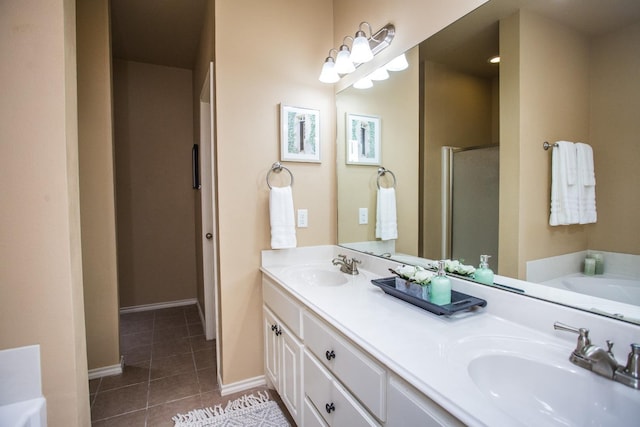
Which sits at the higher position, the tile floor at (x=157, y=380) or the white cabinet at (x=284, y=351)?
the white cabinet at (x=284, y=351)

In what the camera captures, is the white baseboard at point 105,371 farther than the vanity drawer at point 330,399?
Yes

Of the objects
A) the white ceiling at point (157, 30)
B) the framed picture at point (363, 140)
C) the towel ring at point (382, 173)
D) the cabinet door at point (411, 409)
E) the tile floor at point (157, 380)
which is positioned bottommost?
the tile floor at point (157, 380)

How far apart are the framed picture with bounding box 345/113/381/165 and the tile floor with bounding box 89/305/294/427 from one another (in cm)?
163

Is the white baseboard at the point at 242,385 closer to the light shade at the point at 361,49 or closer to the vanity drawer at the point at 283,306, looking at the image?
the vanity drawer at the point at 283,306

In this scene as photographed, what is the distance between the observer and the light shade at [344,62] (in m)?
1.77

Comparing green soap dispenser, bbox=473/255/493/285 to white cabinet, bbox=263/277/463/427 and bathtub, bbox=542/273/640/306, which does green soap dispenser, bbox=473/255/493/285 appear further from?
white cabinet, bbox=263/277/463/427

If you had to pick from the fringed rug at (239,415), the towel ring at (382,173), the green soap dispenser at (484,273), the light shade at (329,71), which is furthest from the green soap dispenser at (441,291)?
the light shade at (329,71)

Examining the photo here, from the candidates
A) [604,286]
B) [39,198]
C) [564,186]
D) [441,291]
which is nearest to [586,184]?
[564,186]

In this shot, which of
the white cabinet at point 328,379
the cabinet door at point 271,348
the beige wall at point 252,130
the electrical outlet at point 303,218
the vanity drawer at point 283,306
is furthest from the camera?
the electrical outlet at point 303,218

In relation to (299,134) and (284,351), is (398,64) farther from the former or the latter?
(284,351)

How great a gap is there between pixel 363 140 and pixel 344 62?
484 millimetres

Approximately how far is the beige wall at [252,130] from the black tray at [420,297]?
876 millimetres

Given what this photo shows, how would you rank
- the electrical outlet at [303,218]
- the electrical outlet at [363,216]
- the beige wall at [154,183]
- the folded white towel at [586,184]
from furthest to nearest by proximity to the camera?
the beige wall at [154,183], the electrical outlet at [303,218], the electrical outlet at [363,216], the folded white towel at [586,184]

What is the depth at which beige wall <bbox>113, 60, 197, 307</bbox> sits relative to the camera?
3270mm
